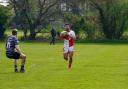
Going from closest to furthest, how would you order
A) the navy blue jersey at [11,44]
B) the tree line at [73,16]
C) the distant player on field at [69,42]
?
the navy blue jersey at [11,44] < the distant player on field at [69,42] < the tree line at [73,16]

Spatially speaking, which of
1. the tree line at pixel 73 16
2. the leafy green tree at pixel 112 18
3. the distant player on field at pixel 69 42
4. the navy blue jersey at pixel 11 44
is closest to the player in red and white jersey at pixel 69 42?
the distant player on field at pixel 69 42

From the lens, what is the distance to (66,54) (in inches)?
949

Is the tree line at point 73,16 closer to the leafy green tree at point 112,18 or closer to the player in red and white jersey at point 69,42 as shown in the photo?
the leafy green tree at point 112,18

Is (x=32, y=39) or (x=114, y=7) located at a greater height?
(x=114, y=7)

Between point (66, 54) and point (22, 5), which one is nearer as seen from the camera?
point (66, 54)

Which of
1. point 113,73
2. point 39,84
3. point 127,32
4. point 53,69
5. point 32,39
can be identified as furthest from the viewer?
point 127,32

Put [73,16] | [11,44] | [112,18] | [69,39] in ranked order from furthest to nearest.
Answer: [73,16] → [112,18] → [69,39] → [11,44]

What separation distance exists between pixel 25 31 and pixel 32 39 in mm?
2692

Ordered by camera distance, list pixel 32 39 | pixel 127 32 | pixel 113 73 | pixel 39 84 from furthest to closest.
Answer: pixel 127 32 → pixel 32 39 → pixel 113 73 → pixel 39 84

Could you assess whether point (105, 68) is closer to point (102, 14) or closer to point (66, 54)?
point (66, 54)

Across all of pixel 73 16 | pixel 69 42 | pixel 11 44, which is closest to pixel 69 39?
pixel 69 42

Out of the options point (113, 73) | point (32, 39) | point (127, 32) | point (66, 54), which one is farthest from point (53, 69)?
point (127, 32)

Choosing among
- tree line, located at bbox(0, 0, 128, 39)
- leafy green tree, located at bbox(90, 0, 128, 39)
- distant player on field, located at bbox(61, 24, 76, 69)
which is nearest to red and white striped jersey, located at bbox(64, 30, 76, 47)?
distant player on field, located at bbox(61, 24, 76, 69)

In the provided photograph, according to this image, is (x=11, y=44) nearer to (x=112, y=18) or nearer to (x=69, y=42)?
(x=69, y=42)
